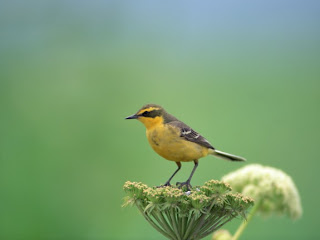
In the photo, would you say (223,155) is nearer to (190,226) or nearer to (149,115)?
(149,115)

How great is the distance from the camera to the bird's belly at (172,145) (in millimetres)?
4469

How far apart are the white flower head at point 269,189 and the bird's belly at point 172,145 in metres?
1.01

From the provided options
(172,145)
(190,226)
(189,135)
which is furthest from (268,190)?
(190,226)

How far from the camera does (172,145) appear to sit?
14.8 ft

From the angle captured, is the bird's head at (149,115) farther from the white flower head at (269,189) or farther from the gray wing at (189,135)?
the white flower head at (269,189)

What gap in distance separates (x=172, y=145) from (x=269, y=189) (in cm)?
149

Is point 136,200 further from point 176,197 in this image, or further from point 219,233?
point 219,233

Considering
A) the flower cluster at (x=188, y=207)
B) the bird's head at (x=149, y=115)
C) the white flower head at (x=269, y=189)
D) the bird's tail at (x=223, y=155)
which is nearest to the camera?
the flower cluster at (x=188, y=207)

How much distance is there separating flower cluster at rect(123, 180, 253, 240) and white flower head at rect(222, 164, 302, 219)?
178 centimetres

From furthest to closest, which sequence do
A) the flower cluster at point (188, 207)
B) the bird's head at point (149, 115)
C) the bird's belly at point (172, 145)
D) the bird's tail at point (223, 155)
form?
the bird's tail at point (223, 155) → the bird's head at point (149, 115) → the bird's belly at point (172, 145) → the flower cluster at point (188, 207)

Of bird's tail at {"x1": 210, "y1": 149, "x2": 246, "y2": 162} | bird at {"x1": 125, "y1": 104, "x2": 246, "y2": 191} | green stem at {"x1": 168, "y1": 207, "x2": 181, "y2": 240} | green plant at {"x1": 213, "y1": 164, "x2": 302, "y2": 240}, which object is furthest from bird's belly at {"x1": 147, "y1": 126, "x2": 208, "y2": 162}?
green stem at {"x1": 168, "y1": 207, "x2": 181, "y2": 240}

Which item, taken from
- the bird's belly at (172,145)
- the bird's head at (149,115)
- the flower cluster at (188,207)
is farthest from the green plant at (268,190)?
the flower cluster at (188,207)

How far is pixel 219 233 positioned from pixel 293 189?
1.55 meters

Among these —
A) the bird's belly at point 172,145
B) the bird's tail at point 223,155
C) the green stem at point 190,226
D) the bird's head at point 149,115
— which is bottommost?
the green stem at point 190,226
